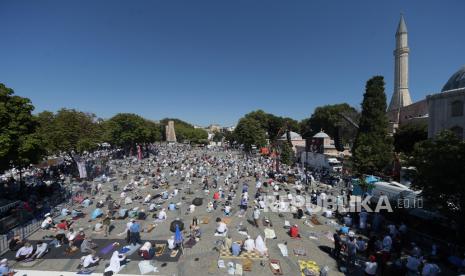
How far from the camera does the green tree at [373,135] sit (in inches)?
1092

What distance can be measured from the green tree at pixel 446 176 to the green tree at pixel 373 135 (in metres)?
16.1

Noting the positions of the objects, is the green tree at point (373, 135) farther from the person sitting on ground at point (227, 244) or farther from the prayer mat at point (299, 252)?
the person sitting on ground at point (227, 244)

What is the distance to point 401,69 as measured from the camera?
5400 centimetres

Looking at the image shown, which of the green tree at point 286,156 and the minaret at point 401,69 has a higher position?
the minaret at point 401,69

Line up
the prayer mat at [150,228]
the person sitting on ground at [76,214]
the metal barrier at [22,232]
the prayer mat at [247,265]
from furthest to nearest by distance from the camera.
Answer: the person sitting on ground at [76,214] < the prayer mat at [150,228] < the metal barrier at [22,232] < the prayer mat at [247,265]

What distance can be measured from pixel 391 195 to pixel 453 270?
22.8 feet

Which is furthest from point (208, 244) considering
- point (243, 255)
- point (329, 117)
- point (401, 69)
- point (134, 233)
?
point (401, 69)

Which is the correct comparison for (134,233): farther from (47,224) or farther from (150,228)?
(47,224)

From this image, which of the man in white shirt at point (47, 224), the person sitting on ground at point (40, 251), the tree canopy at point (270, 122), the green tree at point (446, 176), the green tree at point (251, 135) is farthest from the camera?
the tree canopy at point (270, 122)

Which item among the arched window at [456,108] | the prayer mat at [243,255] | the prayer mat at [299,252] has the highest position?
the arched window at [456,108]

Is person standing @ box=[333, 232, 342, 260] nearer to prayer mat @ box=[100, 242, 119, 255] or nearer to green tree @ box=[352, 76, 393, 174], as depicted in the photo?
prayer mat @ box=[100, 242, 119, 255]

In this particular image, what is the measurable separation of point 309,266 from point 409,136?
1318 inches

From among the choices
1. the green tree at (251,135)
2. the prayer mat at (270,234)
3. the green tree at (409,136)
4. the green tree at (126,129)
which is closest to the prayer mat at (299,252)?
the prayer mat at (270,234)

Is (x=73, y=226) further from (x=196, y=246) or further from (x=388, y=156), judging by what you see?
(x=388, y=156)
